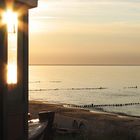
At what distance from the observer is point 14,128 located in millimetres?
8977

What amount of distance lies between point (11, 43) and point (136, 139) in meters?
11.8

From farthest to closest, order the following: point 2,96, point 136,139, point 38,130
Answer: point 136,139 → point 38,130 → point 2,96

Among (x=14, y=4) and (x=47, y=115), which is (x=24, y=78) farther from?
(x=47, y=115)

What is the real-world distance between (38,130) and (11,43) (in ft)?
12.8

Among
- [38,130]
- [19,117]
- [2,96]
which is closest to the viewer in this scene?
[2,96]

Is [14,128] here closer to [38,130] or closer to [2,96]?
[2,96]

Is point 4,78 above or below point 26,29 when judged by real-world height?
below

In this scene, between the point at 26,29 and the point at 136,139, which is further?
the point at 136,139

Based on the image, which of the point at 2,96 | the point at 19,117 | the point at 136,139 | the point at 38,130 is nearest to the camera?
the point at 2,96

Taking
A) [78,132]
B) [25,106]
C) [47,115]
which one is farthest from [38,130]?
[78,132]

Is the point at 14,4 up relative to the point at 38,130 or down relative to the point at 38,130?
up

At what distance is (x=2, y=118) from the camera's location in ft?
28.1

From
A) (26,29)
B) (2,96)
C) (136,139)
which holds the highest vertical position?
(26,29)

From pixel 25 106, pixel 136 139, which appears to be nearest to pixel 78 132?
pixel 136 139
